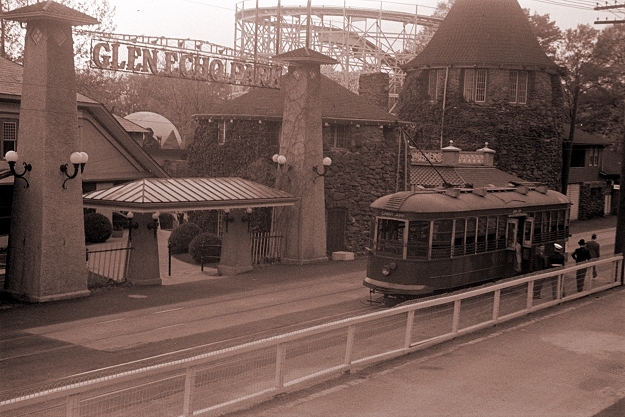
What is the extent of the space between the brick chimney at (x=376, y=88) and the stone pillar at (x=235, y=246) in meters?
17.4

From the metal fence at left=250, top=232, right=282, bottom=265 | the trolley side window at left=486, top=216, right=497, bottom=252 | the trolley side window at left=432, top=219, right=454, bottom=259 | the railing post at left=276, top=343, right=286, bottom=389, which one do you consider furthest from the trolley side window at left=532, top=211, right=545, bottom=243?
the railing post at left=276, top=343, right=286, bottom=389

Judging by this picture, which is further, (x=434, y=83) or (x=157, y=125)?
(x=157, y=125)

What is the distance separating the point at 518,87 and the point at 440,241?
97.8 ft

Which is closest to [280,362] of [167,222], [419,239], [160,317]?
[160,317]

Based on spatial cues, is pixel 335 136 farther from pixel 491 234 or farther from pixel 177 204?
pixel 491 234

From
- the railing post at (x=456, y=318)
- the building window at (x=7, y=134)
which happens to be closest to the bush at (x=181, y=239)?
the building window at (x=7, y=134)

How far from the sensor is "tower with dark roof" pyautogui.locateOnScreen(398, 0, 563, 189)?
48438 millimetres

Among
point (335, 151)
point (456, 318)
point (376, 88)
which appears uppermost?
point (376, 88)

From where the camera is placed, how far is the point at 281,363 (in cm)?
1178

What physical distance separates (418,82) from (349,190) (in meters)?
18.6

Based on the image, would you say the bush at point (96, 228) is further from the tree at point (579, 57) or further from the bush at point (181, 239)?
the tree at point (579, 57)

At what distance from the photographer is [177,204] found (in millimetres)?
24031

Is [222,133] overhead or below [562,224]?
overhead

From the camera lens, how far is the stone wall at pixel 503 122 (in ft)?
159
